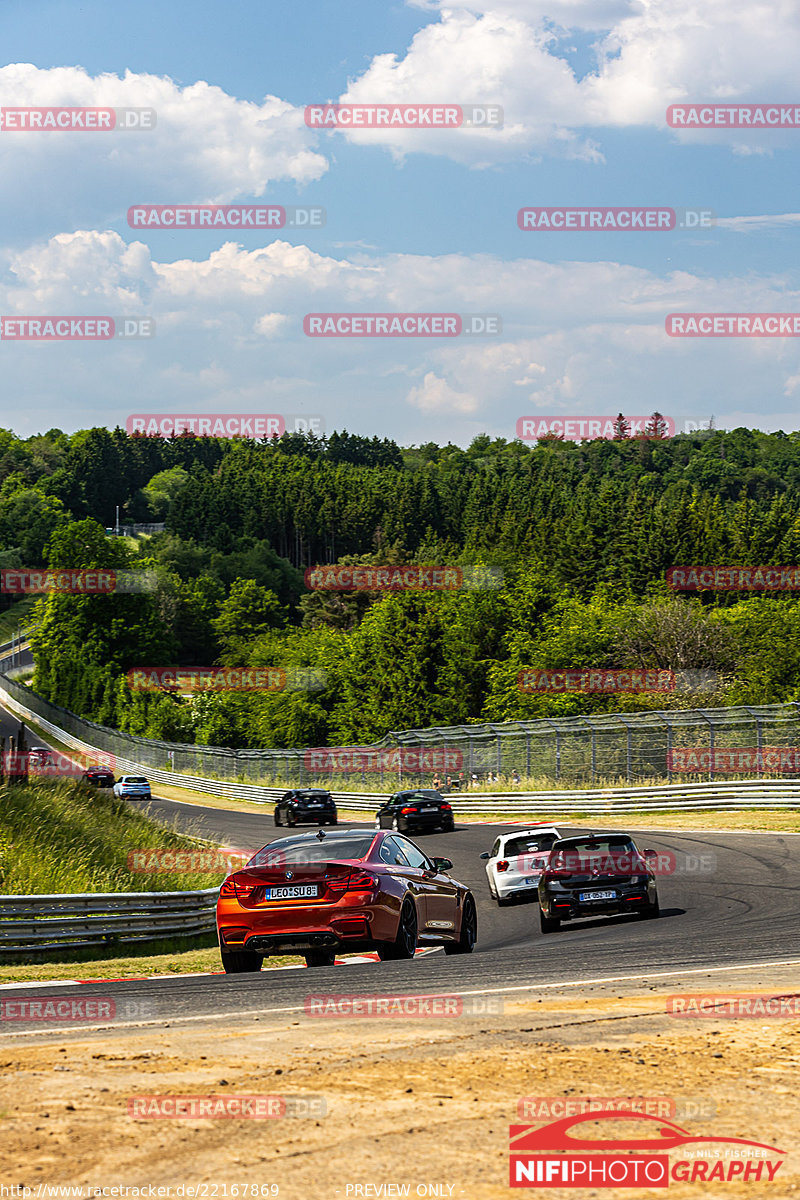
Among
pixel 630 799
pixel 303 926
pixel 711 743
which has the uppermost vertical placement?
pixel 303 926

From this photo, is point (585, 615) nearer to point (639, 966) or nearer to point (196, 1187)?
point (639, 966)

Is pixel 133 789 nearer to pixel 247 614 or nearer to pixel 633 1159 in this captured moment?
pixel 633 1159

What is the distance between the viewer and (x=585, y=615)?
291ft

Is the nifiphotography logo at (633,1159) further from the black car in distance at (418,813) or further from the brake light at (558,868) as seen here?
the black car in distance at (418,813)

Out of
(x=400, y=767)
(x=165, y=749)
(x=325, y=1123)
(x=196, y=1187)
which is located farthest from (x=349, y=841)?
(x=165, y=749)

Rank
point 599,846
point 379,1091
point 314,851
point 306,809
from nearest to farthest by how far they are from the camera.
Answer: point 379,1091
point 314,851
point 599,846
point 306,809

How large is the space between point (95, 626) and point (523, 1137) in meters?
123

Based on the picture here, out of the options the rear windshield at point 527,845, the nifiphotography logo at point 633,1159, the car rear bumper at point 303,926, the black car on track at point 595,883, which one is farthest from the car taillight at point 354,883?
the rear windshield at point 527,845

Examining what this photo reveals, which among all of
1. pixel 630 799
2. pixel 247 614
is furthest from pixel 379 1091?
pixel 247 614

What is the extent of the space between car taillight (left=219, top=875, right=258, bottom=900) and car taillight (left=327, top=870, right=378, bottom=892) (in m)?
0.80

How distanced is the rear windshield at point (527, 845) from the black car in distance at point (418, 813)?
14537 millimetres

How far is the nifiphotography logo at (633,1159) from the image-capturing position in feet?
15.3

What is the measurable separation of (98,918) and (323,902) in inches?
181

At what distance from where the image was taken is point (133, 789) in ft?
185
